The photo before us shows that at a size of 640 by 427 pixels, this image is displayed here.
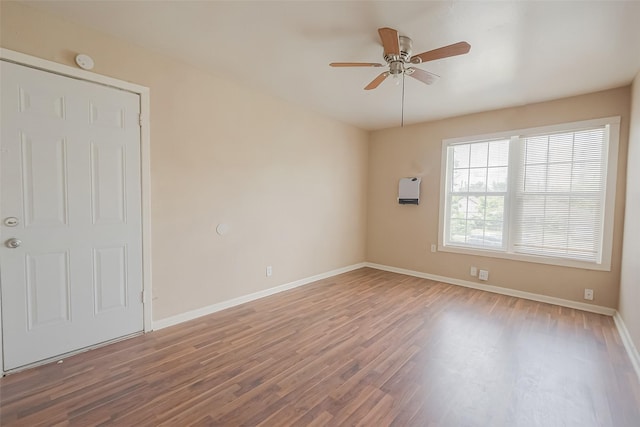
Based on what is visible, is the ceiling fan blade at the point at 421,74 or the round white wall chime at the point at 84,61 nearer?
the round white wall chime at the point at 84,61

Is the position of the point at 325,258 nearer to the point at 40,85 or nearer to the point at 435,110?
the point at 435,110

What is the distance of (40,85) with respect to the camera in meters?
2.10

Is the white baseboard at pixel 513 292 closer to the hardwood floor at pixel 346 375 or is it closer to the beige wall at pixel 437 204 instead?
the beige wall at pixel 437 204

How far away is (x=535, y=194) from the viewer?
12.6ft

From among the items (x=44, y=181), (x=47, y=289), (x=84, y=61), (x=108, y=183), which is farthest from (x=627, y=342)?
(x=84, y=61)

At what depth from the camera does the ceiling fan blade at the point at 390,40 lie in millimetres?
1931

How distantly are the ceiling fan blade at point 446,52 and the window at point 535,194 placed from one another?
253 centimetres

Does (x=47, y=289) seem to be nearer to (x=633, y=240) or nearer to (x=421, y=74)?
(x=421, y=74)

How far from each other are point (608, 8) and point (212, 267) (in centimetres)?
399

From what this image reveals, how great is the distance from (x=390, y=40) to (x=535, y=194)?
10.4 ft

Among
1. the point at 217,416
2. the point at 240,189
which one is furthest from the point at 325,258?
the point at 217,416

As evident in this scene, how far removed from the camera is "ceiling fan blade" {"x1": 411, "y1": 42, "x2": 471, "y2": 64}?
6.55ft

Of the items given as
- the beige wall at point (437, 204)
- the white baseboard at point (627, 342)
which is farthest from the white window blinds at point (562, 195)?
the white baseboard at point (627, 342)

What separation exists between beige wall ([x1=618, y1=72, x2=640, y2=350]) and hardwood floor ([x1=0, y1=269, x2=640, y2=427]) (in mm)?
285
